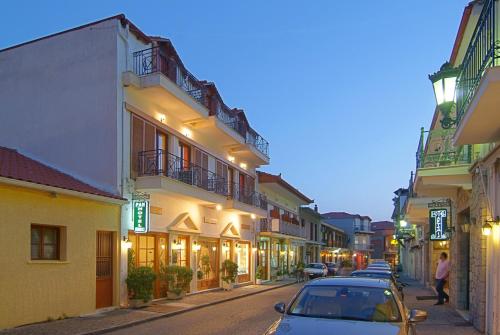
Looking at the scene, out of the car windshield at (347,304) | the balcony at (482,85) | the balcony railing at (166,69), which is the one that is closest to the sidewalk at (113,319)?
the car windshield at (347,304)

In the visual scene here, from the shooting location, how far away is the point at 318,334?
20.2ft

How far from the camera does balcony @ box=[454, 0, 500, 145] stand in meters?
7.26

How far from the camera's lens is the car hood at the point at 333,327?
6.31 m

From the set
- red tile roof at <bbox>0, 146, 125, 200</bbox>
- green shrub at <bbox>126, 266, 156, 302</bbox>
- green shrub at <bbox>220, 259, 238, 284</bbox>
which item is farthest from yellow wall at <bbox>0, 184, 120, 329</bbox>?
green shrub at <bbox>220, 259, 238, 284</bbox>

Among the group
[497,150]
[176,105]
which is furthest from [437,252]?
[497,150]

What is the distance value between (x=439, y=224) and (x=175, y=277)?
32.7 feet

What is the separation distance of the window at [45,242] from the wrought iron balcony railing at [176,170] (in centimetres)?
427

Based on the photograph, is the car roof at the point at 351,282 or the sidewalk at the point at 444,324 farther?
the sidewalk at the point at 444,324

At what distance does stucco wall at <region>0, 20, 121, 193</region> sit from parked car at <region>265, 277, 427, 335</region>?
10.8 metres

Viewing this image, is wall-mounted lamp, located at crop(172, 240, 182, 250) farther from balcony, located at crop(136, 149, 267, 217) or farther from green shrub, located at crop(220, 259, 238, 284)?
green shrub, located at crop(220, 259, 238, 284)

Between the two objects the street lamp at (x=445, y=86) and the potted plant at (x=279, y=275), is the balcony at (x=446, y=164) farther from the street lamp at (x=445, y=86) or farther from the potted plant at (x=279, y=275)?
the potted plant at (x=279, y=275)

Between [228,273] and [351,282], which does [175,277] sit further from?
[351,282]

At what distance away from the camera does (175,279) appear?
19719mm

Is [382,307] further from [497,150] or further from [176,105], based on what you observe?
[176,105]
